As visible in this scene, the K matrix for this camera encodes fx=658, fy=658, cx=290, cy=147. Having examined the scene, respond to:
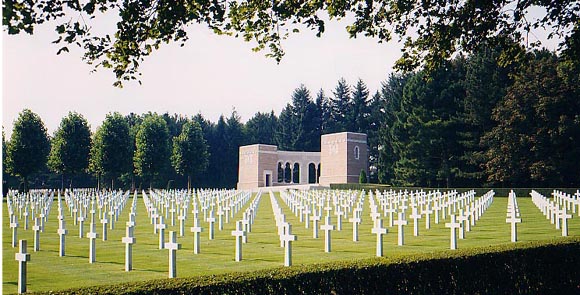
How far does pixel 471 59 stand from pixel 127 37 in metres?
38.4

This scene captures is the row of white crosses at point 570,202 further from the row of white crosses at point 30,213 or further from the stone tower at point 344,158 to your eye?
the stone tower at point 344,158

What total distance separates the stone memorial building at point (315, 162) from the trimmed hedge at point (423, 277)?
49636mm

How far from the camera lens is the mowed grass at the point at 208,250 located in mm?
8852

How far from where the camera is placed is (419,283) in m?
7.72

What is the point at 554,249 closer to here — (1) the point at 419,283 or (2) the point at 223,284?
→ (1) the point at 419,283

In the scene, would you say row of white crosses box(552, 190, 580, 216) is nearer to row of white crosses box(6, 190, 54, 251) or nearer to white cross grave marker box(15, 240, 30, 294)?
row of white crosses box(6, 190, 54, 251)

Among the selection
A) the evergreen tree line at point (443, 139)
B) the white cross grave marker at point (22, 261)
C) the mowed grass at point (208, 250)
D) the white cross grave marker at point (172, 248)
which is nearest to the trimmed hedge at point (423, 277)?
the mowed grass at point (208, 250)

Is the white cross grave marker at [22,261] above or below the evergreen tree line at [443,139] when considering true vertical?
below

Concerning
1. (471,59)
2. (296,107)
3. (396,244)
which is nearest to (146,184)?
(296,107)

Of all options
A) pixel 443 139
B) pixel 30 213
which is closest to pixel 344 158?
pixel 443 139

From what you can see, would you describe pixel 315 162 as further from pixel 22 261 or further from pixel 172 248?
pixel 22 261

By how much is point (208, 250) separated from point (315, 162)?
5426 centimetres

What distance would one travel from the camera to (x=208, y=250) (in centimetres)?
1164

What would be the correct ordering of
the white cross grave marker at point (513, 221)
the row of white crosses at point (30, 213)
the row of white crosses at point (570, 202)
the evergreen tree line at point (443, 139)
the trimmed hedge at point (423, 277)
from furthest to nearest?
the evergreen tree line at point (443, 139) → the row of white crosses at point (570, 202) → the white cross grave marker at point (513, 221) → the row of white crosses at point (30, 213) → the trimmed hedge at point (423, 277)
